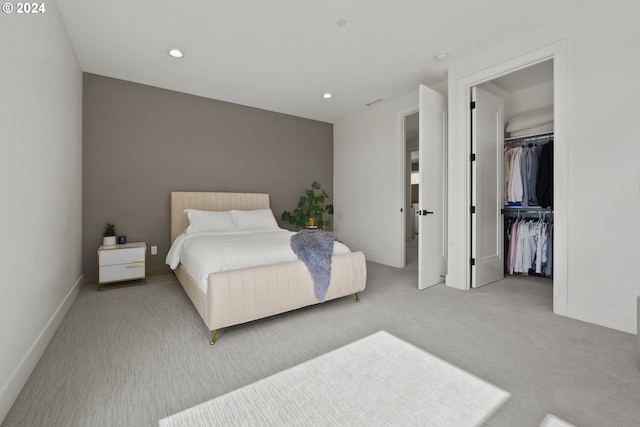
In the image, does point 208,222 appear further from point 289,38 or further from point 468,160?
point 468,160

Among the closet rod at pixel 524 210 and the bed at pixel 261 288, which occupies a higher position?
the closet rod at pixel 524 210

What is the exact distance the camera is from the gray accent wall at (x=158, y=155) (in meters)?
3.49

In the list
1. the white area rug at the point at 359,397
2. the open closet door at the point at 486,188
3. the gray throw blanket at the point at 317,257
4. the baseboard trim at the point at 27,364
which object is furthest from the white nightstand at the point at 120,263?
the open closet door at the point at 486,188

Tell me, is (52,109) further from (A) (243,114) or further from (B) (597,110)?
(B) (597,110)

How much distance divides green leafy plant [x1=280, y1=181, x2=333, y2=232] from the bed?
2.14 metres

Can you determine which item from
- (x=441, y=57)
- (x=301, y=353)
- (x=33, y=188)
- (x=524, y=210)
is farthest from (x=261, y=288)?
(x=524, y=210)

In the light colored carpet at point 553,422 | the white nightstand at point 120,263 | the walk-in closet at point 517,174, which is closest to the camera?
the light colored carpet at point 553,422

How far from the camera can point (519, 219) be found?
3752mm

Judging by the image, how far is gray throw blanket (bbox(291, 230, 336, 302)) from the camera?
247 centimetres

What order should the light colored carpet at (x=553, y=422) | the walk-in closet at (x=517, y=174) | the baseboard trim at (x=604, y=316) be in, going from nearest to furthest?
the light colored carpet at (x=553, y=422)
the baseboard trim at (x=604, y=316)
the walk-in closet at (x=517, y=174)

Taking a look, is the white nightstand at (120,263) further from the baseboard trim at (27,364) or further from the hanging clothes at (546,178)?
the hanging clothes at (546,178)

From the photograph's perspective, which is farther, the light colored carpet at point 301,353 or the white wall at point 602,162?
the white wall at point 602,162

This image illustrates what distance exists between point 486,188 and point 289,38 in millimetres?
2809

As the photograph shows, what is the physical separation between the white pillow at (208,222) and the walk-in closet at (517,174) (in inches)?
121
